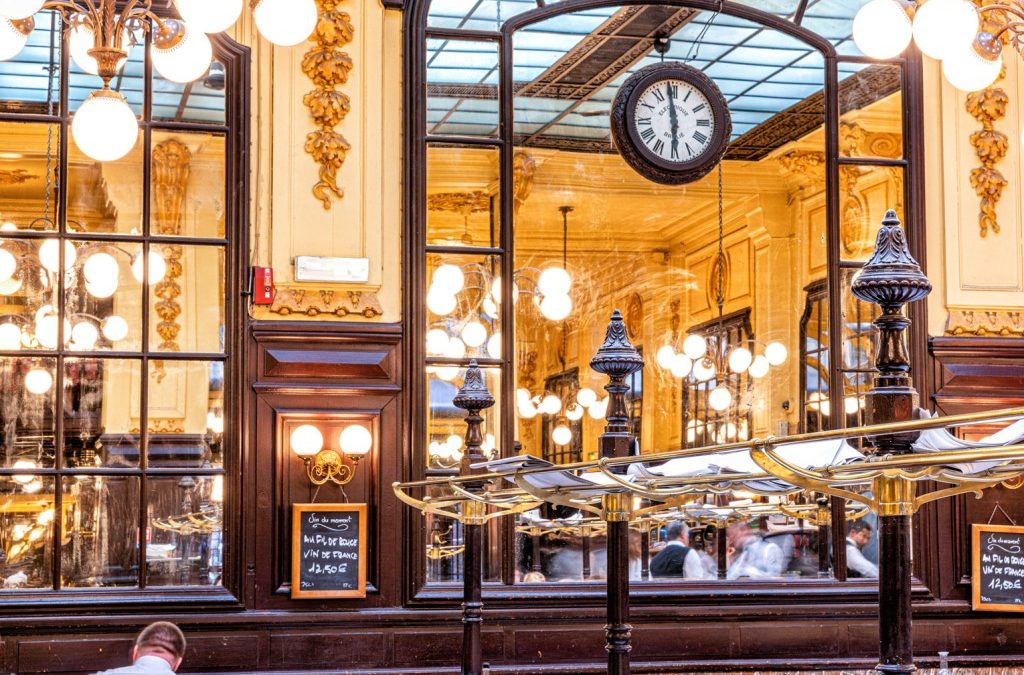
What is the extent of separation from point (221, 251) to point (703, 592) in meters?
3.58

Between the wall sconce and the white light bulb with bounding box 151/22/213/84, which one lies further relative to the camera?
the wall sconce

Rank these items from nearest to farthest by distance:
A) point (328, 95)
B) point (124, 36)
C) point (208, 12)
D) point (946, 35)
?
point (208, 12) → point (946, 35) → point (124, 36) → point (328, 95)

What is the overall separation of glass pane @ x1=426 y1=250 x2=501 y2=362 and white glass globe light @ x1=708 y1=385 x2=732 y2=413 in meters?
1.42

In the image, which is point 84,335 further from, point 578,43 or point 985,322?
point 985,322

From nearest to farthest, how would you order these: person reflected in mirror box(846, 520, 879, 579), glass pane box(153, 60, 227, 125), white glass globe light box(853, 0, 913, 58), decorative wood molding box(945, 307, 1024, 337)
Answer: white glass globe light box(853, 0, 913, 58) → glass pane box(153, 60, 227, 125) → person reflected in mirror box(846, 520, 879, 579) → decorative wood molding box(945, 307, 1024, 337)

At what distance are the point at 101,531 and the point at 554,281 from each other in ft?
10.1

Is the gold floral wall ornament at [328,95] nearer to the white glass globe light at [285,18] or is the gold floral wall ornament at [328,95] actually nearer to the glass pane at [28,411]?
the glass pane at [28,411]

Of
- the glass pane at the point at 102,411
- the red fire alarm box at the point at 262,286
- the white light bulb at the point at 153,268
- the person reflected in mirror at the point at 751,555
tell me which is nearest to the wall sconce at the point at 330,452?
the red fire alarm box at the point at 262,286

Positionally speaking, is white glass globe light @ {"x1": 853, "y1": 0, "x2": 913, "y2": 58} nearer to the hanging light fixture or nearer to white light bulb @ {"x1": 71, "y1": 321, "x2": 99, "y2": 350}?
the hanging light fixture

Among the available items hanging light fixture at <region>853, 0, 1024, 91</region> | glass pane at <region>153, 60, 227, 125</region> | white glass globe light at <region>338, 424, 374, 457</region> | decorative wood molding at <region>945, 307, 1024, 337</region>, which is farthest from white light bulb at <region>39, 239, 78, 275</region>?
decorative wood molding at <region>945, 307, 1024, 337</region>

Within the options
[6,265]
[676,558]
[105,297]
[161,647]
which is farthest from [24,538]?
[676,558]

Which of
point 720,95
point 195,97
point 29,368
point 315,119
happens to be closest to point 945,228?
point 720,95

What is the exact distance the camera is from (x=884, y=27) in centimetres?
603

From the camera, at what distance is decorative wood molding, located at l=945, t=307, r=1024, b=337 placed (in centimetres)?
939
